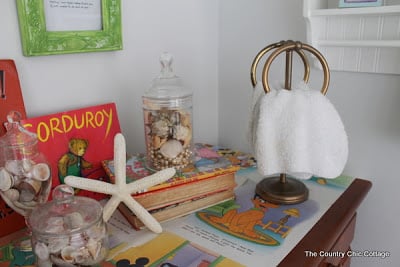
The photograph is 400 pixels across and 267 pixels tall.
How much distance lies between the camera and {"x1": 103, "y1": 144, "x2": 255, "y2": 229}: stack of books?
0.68 metres

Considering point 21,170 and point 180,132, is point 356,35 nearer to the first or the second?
point 180,132

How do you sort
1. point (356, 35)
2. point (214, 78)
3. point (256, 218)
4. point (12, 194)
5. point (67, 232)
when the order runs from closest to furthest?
point (67, 232) < point (12, 194) < point (256, 218) < point (356, 35) < point (214, 78)

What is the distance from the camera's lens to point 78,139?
75 cm

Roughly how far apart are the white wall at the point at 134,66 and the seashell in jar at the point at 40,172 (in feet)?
0.51

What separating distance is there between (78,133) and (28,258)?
256mm

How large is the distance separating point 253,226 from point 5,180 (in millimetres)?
424

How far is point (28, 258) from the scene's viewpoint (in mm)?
584

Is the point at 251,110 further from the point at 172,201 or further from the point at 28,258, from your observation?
the point at 28,258

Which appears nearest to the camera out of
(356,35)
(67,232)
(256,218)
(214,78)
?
(67,232)

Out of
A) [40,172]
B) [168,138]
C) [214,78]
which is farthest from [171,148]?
[214,78]

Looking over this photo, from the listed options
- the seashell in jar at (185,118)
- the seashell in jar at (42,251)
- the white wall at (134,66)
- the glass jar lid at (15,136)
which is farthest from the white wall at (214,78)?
the seashell in jar at (42,251)

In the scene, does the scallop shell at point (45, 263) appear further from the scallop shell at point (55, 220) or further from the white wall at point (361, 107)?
the white wall at point (361, 107)

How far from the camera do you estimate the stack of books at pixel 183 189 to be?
0.68 metres

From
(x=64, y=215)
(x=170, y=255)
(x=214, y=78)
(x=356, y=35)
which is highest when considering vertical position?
(x=356, y=35)
